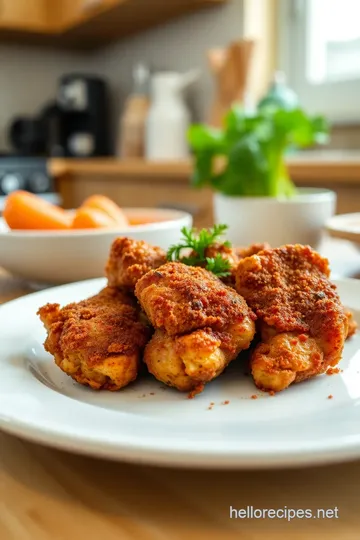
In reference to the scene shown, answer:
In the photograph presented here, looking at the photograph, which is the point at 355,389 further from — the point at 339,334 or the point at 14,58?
the point at 14,58

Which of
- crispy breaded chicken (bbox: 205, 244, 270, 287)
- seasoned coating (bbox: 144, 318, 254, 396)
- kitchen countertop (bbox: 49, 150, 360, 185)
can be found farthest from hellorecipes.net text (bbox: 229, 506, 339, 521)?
kitchen countertop (bbox: 49, 150, 360, 185)

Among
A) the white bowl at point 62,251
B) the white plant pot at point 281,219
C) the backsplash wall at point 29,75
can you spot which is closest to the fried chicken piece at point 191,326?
the white bowl at point 62,251

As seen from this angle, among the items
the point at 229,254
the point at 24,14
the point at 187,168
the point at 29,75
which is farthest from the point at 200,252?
the point at 29,75

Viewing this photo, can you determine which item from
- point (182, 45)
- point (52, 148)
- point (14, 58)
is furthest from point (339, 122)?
point (14, 58)

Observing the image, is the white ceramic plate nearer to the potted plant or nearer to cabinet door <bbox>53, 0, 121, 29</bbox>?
the potted plant

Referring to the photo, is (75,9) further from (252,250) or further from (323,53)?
(252,250)

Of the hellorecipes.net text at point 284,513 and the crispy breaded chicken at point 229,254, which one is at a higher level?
the crispy breaded chicken at point 229,254

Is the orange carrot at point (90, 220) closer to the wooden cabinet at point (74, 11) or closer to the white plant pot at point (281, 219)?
the white plant pot at point (281, 219)

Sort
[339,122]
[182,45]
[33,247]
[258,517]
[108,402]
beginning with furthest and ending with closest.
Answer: [182,45] < [339,122] < [33,247] < [108,402] < [258,517]

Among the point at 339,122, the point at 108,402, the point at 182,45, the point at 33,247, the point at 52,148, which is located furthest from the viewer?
the point at 52,148
